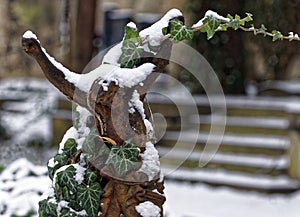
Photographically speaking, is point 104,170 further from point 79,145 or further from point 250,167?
point 250,167

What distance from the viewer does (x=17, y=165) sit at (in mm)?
3133

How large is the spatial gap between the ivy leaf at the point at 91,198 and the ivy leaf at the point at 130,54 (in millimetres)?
337

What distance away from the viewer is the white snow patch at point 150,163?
1.56 meters

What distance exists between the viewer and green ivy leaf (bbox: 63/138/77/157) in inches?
64.8

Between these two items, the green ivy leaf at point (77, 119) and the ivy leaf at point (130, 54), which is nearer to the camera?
the ivy leaf at point (130, 54)

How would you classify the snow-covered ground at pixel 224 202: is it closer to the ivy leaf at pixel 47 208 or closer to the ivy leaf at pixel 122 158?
the ivy leaf at pixel 47 208

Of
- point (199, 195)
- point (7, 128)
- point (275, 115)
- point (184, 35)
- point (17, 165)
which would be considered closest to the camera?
point (184, 35)

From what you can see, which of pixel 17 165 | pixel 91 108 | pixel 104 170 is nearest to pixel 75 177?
pixel 104 170

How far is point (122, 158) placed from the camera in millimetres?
1492

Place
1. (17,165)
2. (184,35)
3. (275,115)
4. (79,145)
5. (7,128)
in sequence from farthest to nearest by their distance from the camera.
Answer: (7,128)
(275,115)
(17,165)
(79,145)
(184,35)

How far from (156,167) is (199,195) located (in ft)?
12.4

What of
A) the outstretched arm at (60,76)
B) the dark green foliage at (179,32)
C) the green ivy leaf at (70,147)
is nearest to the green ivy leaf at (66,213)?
the green ivy leaf at (70,147)

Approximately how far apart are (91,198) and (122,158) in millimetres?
139

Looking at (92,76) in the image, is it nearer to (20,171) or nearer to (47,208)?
(47,208)
